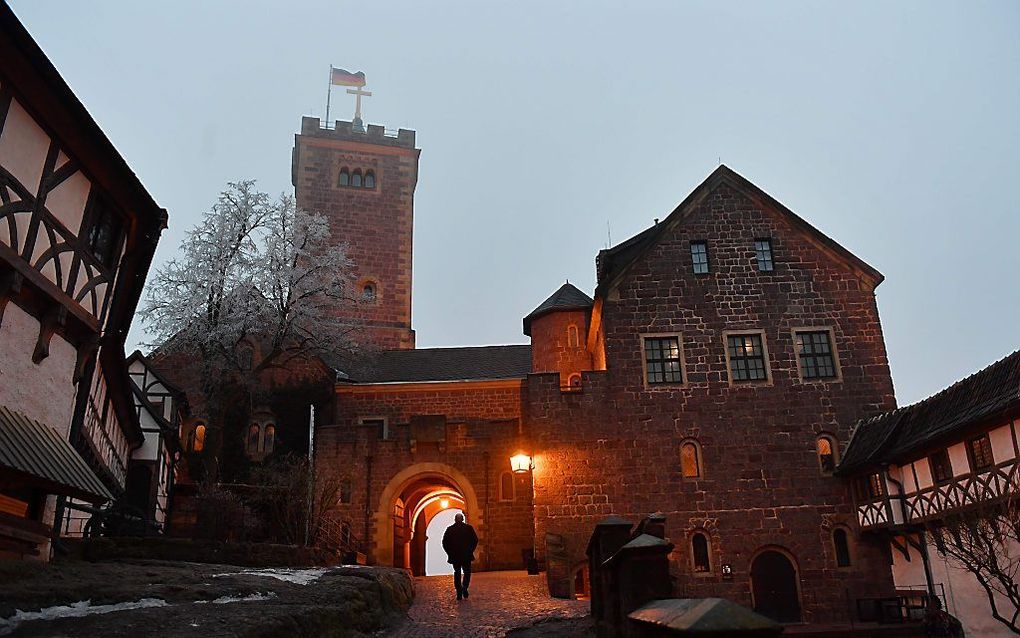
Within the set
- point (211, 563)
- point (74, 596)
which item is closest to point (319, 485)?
point (211, 563)

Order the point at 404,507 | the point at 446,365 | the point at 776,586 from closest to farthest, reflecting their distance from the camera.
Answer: the point at 776,586 < the point at 404,507 < the point at 446,365

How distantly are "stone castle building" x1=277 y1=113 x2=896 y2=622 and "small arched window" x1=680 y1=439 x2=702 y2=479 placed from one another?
2.1 inches

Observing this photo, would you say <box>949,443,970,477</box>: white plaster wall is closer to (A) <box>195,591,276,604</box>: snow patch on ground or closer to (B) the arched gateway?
(B) the arched gateway

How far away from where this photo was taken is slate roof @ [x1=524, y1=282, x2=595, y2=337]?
28484mm

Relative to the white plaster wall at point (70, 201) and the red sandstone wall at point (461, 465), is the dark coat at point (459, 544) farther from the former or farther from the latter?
the white plaster wall at point (70, 201)

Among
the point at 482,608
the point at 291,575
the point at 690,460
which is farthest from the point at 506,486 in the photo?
the point at 291,575

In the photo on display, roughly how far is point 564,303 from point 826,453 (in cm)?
1052

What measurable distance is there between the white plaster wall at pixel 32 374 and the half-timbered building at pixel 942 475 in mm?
15775

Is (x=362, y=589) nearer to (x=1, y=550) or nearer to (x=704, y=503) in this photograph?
(x=1, y=550)

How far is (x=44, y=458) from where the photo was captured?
348 inches

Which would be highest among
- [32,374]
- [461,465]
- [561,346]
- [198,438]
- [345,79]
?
[345,79]

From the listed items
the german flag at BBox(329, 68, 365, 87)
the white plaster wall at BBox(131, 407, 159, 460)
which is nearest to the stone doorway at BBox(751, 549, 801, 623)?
the white plaster wall at BBox(131, 407, 159, 460)

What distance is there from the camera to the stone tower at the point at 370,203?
42.6 m

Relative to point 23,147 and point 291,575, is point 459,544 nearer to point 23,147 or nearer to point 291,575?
point 291,575
